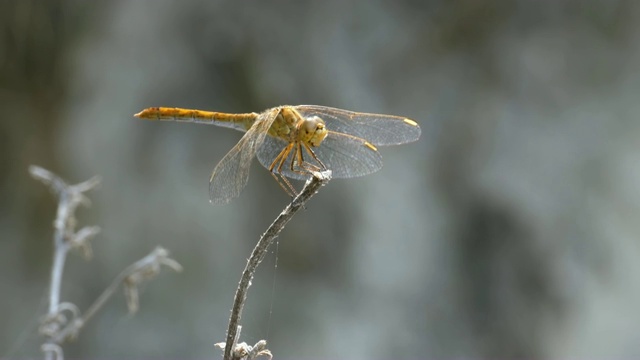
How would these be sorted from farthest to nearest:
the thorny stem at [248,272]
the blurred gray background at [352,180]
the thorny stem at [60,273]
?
the blurred gray background at [352,180]
the thorny stem at [60,273]
the thorny stem at [248,272]

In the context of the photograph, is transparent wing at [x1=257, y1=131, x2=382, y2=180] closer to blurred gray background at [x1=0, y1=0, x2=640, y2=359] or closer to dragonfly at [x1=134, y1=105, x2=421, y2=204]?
dragonfly at [x1=134, y1=105, x2=421, y2=204]

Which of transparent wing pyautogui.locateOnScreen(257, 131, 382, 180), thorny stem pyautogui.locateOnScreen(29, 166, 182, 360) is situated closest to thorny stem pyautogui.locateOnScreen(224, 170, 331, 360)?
transparent wing pyautogui.locateOnScreen(257, 131, 382, 180)

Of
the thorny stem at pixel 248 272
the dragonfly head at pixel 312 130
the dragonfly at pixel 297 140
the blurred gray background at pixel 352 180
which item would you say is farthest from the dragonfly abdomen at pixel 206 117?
the blurred gray background at pixel 352 180

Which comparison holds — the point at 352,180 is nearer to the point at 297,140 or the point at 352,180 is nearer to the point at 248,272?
the point at 297,140

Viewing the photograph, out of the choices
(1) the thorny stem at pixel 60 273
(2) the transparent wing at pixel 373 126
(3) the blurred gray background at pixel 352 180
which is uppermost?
(3) the blurred gray background at pixel 352 180

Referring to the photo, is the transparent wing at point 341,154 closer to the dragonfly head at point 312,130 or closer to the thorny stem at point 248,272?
the dragonfly head at point 312,130

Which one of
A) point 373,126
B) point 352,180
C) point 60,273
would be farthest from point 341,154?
point 352,180

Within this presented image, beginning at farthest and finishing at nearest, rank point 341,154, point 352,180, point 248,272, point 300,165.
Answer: point 352,180, point 341,154, point 300,165, point 248,272
